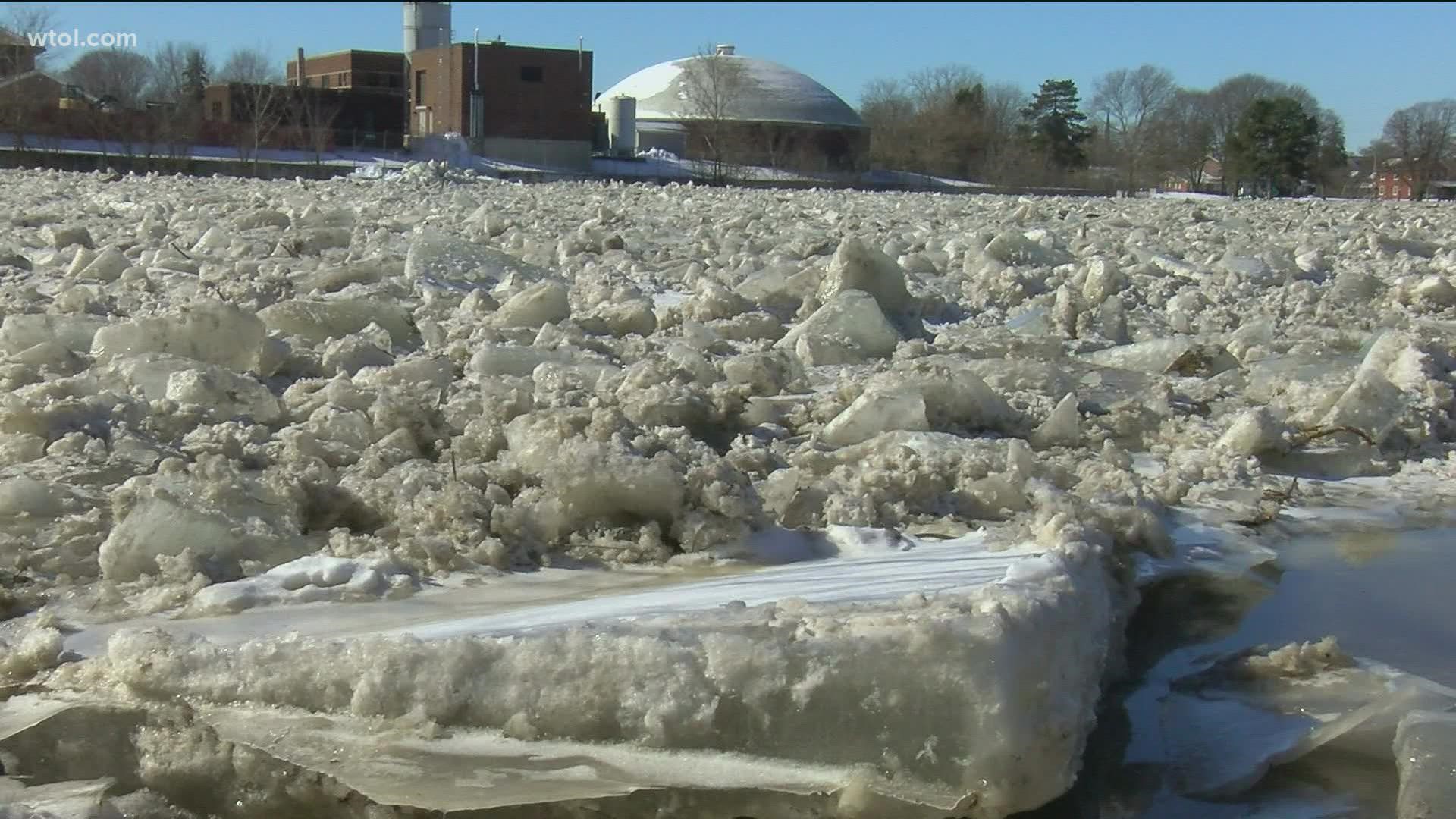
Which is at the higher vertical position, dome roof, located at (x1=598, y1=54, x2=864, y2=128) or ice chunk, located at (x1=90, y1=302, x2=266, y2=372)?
dome roof, located at (x1=598, y1=54, x2=864, y2=128)

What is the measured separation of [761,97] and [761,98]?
3 cm

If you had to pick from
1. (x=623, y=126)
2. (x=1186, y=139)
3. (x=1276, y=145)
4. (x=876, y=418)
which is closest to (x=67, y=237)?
(x=876, y=418)

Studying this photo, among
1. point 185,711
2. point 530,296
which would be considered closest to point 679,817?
point 185,711

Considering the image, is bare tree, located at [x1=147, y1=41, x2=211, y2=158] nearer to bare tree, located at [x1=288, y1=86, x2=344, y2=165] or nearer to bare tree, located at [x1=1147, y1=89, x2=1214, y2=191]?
bare tree, located at [x1=288, y1=86, x2=344, y2=165]

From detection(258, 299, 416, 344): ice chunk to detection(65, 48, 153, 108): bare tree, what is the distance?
1459 inches

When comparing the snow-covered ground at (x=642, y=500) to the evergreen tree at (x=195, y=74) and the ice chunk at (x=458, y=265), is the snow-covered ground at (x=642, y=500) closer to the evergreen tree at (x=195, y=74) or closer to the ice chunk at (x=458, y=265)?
the ice chunk at (x=458, y=265)

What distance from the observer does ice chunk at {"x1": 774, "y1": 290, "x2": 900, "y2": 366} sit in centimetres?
460

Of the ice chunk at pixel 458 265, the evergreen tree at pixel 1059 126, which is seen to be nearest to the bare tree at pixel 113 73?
the evergreen tree at pixel 1059 126

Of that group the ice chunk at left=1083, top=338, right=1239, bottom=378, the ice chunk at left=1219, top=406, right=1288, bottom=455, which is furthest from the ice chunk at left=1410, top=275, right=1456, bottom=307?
the ice chunk at left=1219, top=406, right=1288, bottom=455

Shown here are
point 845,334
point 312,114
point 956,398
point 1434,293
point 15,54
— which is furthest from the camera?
point 312,114

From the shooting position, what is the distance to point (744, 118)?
165 feet

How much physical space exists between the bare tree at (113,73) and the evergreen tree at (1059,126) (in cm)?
2678

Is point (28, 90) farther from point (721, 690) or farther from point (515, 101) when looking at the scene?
point (721, 690)

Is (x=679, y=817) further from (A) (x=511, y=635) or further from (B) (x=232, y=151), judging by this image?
(B) (x=232, y=151)
